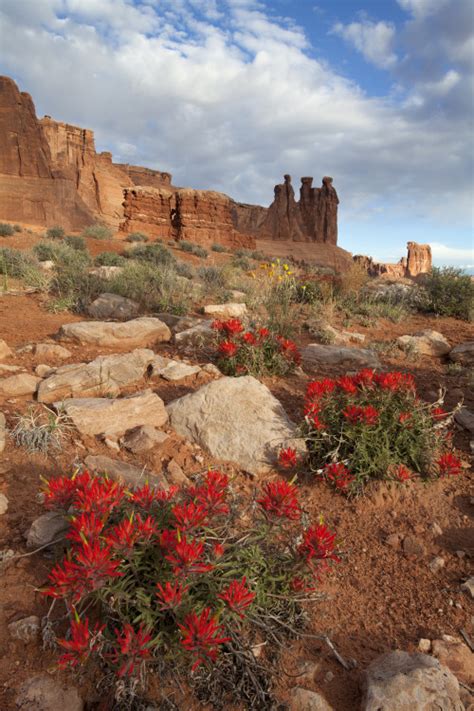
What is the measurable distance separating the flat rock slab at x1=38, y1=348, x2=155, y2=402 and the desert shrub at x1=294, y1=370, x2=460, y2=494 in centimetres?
186

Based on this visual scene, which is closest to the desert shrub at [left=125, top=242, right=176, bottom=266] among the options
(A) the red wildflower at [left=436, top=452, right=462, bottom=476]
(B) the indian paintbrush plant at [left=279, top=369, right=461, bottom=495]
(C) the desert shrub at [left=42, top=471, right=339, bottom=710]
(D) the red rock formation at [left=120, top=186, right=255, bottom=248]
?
(B) the indian paintbrush plant at [left=279, top=369, right=461, bottom=495]

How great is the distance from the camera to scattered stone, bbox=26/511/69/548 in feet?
6.14

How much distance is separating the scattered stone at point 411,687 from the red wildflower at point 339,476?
1164mm

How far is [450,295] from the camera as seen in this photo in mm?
8969

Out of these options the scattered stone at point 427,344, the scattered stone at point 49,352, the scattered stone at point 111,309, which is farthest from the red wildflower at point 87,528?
the scattered stone at point 427,344

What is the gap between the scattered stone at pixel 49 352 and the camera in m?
4.52

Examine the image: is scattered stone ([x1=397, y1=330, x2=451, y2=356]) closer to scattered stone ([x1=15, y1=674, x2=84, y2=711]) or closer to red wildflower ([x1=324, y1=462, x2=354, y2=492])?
red wildflower ([x1=324, y1=462, x2=354, y2=492])

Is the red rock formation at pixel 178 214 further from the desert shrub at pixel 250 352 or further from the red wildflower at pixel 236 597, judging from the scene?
the red wildflower at pixel 236 597

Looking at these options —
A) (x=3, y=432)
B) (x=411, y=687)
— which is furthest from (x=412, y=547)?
(x=3, y=432)

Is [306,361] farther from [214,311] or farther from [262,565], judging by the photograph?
[262,565]

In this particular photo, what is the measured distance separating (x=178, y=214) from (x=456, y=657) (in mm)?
29133

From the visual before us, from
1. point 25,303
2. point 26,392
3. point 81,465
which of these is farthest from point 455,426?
point 25,303

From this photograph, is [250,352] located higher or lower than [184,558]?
higher

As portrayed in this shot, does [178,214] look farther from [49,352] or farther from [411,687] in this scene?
[411,687]
